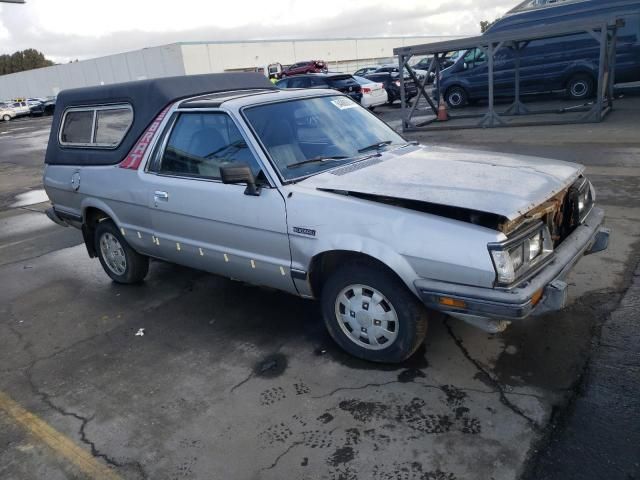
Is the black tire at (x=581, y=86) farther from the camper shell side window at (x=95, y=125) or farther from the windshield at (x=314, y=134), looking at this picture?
the camper shell side window at (x=95, y=125)

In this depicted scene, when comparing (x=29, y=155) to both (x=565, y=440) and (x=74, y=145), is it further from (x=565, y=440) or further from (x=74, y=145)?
(x=565, y=440)

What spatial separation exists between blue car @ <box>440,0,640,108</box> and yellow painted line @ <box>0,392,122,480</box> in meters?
15.9

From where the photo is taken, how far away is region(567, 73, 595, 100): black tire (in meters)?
15.2

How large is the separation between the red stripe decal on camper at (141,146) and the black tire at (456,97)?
14912 mm

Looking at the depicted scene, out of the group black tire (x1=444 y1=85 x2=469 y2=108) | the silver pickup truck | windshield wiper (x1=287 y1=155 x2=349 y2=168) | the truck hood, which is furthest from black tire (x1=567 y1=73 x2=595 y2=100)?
windshield wiper (x1=287 y1=155 x2=349 y2=168)

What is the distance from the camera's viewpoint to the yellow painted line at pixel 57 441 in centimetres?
289

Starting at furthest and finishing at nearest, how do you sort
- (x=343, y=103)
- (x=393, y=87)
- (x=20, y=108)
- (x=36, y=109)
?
(x=36, y=109), (x=20, y=108), (x=393, y=87), (x=343, y=103)

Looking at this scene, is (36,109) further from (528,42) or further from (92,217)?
(92,217)

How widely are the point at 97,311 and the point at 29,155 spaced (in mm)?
16910

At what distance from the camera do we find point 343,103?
4.64 metres

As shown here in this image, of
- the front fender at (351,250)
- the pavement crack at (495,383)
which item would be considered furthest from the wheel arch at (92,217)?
the pavement crack at (495,383)

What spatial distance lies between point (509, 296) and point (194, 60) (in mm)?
57574

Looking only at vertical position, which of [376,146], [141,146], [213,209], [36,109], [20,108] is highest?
[141,146]

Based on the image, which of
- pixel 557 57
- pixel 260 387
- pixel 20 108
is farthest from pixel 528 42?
pixel 20 108
